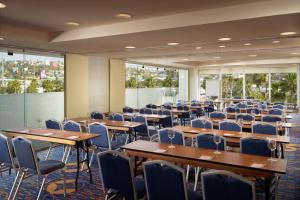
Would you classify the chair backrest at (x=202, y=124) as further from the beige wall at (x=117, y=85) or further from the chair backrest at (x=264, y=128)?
the beige wall at (x=117, y=85)

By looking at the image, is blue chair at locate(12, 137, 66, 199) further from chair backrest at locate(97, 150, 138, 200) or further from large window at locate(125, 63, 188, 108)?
large window at locate(125, 63, 188, 108)

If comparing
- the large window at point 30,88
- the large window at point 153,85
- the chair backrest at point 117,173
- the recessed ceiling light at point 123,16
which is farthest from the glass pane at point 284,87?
the chair backrest at point 117,173

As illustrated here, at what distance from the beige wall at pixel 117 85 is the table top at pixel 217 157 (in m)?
6.82

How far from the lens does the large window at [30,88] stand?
Answer: 294 inches

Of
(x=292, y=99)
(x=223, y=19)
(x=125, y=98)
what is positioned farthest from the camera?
(x=292, y=99)

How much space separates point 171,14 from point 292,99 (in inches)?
615

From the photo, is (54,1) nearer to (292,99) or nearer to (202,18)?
(202,18)

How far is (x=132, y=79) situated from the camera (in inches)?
522

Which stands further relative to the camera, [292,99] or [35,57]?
[292,99]

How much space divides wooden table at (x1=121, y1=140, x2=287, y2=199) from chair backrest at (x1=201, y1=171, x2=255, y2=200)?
82 cm

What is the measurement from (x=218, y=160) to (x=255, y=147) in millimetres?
1172

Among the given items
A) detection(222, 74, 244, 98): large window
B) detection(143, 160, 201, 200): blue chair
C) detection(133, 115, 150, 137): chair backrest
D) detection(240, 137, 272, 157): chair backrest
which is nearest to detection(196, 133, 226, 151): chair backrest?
detection(240, 137, 272, 157): chair backrest

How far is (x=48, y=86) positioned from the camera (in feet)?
28.1

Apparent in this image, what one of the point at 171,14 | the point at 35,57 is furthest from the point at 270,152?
the point at 35,57
